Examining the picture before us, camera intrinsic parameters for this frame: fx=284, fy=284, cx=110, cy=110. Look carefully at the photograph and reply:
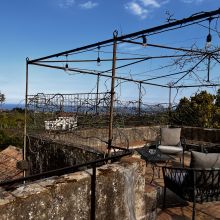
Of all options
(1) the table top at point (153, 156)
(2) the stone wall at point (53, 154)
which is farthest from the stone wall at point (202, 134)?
(2) the stone wall at point (53, 154)

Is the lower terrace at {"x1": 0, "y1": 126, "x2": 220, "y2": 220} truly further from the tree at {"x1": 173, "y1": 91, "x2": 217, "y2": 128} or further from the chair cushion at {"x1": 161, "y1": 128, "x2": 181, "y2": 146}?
the tree at {"x1": 173, "y1": 91, "x2": 217, "y2": 128}

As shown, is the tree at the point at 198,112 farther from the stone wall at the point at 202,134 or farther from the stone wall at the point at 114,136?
the stone wall at the point at 114,136

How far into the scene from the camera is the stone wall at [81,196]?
196cm

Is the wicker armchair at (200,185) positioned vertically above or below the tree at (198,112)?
below

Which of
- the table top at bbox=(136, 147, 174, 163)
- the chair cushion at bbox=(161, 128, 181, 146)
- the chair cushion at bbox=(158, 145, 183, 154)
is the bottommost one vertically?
the chair cushion at bbox=(158, 145, 183, 154)

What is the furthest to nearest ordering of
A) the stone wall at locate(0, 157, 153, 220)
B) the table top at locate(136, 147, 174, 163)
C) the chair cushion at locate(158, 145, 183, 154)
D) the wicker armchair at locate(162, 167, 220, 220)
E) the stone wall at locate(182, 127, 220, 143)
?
the stone wall at locate(182, 127, 220, 143)
the chair cushion at locate(158, 145, 183, 154)
the table top at locate(136, 147, 174, 163)
the wicker armchair at locate(162, 167, 220, 220)
the stone wall at locate(0, 157, 153, 220)

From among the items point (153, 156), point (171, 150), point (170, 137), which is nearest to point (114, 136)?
point (170, 137)

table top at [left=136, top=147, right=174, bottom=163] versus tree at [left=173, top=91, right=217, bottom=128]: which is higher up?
tree at [left=173, top=91, right=217, bottom=128]

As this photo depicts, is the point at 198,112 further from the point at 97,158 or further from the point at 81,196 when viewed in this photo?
the point at 81,196

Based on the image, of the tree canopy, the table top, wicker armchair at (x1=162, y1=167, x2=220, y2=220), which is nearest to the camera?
wicker armchair at (x1=162, y1=167, x2=220, y2=220)

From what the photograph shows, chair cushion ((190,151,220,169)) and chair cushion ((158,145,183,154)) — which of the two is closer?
chair cushion ((190,151,220,169))

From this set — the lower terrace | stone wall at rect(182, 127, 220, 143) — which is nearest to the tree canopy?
stone wall at rect(182, 127, 220, 143)

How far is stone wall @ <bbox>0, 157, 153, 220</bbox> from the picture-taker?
1965 mm

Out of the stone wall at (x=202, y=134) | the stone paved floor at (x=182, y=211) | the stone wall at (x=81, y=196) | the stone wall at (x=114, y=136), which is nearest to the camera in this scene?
the stone wall at (x=81, y=196)
